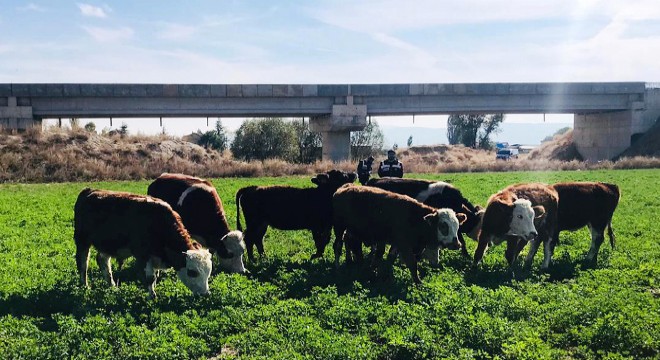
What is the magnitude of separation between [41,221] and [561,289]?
51.1 feet

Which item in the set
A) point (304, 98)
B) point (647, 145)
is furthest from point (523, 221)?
point (647, 145)

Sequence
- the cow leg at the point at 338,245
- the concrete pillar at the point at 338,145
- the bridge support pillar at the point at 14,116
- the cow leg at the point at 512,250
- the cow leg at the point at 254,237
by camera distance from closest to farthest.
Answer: the cow leg at the point at 512,250, the cow leg at the point at 338,245, the cow leg at the point at 254,237, the bridge support pillar at the point at 14,116, the concrete pillar at the point at 338,145

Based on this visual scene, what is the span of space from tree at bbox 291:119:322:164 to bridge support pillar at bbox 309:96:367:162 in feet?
31.4

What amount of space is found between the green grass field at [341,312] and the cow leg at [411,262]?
172 mm

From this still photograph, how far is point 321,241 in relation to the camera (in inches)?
501

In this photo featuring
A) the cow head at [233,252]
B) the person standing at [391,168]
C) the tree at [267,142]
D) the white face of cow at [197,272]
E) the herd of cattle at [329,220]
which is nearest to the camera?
the white face of cow at [197,272]

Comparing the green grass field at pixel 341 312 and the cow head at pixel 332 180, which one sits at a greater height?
the cow head at pixel 332 180

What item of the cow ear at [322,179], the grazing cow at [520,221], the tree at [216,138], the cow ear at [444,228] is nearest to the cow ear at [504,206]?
the grazing cow at [520,221]

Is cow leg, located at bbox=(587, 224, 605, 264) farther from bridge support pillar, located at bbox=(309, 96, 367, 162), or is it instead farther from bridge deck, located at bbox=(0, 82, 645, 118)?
bridge deck, located at bbox=(0, 82, 645, 118)

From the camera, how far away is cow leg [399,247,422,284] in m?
10.3

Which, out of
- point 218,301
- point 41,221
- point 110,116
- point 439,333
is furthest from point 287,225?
point 110,116

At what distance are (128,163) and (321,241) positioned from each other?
115 feet

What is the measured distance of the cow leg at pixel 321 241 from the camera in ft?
41.3

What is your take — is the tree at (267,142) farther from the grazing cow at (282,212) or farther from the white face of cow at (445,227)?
the white face of cow at (445,227)
